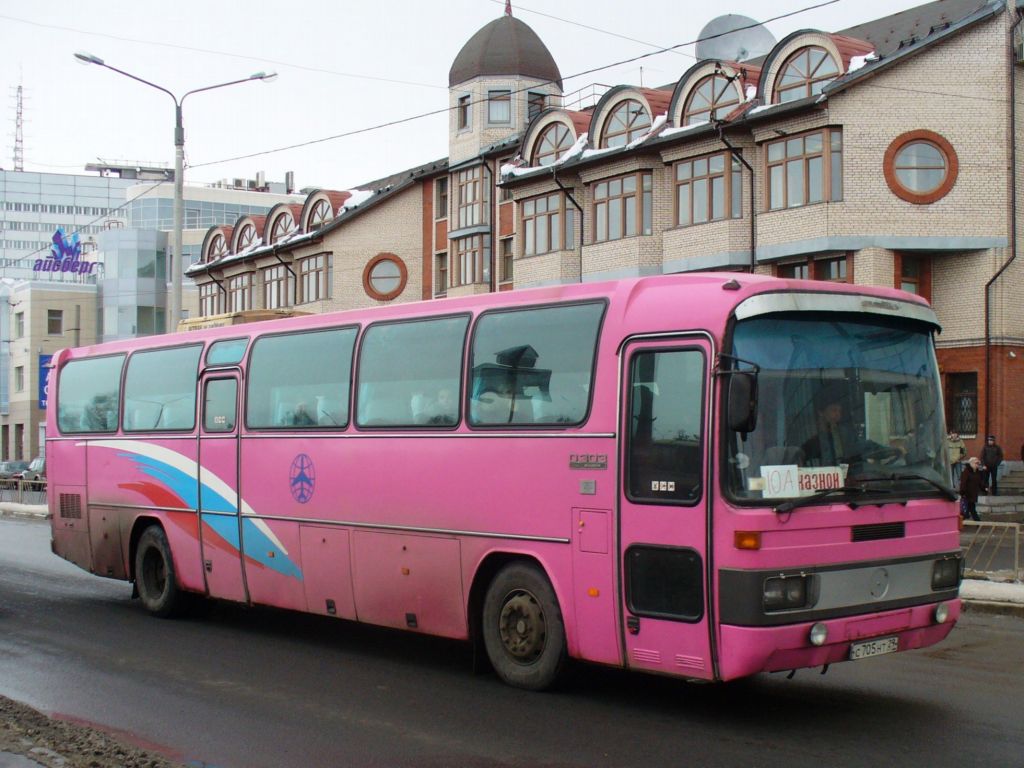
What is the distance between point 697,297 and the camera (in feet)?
27.6

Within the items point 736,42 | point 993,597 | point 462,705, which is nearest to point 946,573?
point 462,705

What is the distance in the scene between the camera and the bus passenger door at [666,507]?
810cm

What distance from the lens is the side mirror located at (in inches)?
305

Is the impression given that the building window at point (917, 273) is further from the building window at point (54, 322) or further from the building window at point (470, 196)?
the building window at point (54, 322)

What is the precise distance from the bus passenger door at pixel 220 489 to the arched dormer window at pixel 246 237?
56163 millimetres

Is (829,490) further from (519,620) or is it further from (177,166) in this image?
(177,166)

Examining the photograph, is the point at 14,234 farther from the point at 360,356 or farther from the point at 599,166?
the point at 360,356

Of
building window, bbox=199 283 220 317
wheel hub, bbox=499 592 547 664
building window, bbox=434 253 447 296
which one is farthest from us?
building window, bbox=199 283 220 317

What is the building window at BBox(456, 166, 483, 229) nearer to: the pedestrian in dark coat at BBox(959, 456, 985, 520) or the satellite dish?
the satellite dish

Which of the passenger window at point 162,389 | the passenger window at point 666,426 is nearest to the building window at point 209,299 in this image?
the passenger window at point 162,389

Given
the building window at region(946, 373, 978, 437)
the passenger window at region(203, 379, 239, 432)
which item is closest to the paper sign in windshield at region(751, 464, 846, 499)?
the passenger window at region(203, 379, 239, 432)

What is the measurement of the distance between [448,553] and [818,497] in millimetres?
3200

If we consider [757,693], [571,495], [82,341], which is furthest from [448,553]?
[82,341]

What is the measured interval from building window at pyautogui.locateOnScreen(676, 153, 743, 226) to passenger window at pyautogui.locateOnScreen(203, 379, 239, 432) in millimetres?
26550
